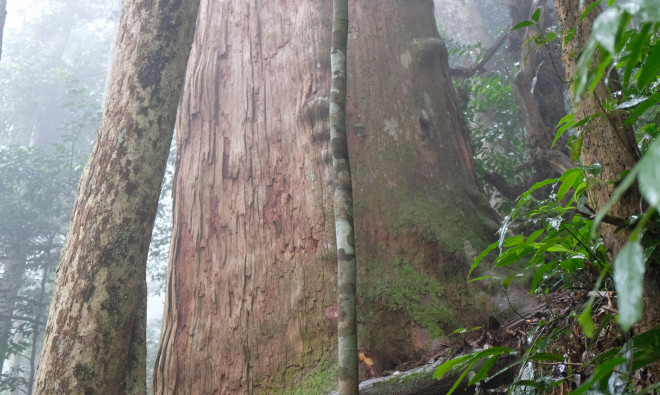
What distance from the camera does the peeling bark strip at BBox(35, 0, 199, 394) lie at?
2.03 m

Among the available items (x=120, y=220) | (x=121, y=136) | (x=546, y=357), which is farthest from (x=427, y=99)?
(x=546, y=357)

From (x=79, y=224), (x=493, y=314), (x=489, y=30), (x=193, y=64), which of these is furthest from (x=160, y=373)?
(x=489, y=30)

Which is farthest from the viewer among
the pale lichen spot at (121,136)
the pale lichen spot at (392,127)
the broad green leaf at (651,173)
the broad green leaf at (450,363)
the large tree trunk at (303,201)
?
the pale lichen spot at (392,127)

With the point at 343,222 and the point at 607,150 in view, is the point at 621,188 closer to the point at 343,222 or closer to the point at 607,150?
the point at 607,150

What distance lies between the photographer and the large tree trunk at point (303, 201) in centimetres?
280

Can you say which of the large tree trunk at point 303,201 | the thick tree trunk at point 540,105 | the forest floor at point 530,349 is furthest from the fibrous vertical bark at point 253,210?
the thick tree trunk at point 540,105

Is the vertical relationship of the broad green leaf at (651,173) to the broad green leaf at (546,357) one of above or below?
above

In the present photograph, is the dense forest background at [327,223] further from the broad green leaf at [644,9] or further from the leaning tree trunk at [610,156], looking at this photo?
the broad green leaf at [644,9]

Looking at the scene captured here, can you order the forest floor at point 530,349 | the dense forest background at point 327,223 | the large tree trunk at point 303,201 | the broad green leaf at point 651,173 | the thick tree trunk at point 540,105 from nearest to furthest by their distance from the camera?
the broad green leaf at point 651,173 → the forest floor at point 530,349 → the dense forest background at point 327,223 → the large tree trunk at point 303,201 → the thick tree trunk at point 540,105

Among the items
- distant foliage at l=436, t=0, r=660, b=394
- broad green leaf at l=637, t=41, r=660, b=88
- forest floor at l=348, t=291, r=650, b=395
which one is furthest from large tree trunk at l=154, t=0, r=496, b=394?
broad green leaf at l=637, t=41, r=660, b=88

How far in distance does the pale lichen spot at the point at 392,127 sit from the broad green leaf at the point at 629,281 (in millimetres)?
2985

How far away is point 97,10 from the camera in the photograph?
2409 centimetres

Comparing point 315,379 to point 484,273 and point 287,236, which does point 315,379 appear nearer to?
point 287,236

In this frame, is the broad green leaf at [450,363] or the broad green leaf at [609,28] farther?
the broad green leaf at [450,363]
